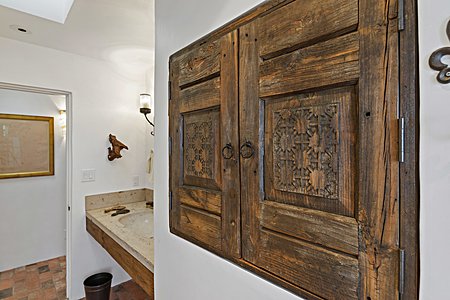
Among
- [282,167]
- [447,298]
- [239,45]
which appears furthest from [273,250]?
[239,45]

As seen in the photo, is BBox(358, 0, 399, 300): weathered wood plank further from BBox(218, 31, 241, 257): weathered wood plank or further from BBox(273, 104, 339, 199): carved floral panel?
BBox(218, 31, 241, 257): weathered wood plank

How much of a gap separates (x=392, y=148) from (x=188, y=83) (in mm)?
767

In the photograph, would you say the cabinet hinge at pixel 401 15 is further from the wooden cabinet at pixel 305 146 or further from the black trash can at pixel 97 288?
the black trash can at pixel 97 288

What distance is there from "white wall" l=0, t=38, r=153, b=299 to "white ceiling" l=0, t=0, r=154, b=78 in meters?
0.12

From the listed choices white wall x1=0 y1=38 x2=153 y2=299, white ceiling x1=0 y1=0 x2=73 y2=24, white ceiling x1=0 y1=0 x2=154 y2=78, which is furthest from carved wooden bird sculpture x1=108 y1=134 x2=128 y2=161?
white ceiling x1=0 y1=0 x2=73 y2=24

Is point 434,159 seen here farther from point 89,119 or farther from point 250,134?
point 89,119

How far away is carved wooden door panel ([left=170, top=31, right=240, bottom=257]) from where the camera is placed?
32.4 inches

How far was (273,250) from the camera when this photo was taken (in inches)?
27.7

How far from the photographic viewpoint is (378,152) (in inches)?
19.6

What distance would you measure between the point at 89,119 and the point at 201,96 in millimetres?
1880

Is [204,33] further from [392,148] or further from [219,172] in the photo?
[392,148]

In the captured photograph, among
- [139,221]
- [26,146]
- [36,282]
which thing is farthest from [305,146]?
[26,146]

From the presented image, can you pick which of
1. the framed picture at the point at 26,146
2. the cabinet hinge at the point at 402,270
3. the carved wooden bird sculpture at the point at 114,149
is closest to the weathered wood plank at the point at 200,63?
the cabinet hinge at the point at 402,270

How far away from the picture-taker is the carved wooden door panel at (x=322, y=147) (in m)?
0.49
